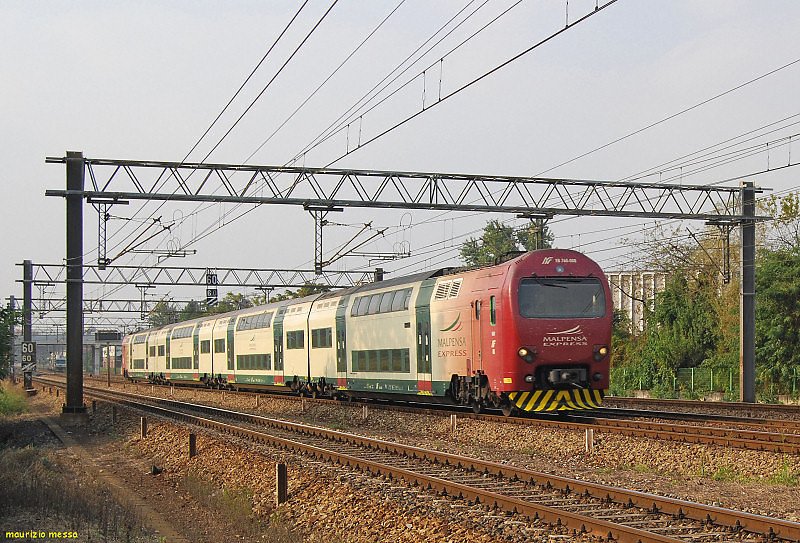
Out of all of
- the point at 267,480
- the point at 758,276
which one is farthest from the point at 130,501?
the point at 758,276

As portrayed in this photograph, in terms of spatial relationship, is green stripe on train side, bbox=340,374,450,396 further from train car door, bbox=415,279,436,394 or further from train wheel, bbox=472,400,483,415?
train wheel, bbox=472,400,483,415

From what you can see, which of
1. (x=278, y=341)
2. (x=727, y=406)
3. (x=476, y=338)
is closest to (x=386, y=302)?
(x=476, y=338)

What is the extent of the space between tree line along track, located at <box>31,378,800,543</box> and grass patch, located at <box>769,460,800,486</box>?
11.6 ft

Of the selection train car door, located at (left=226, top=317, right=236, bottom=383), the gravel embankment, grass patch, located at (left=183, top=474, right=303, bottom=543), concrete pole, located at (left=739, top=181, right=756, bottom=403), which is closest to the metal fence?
concrete pole, located at (left=739, top=181, right=756, bottom=403)

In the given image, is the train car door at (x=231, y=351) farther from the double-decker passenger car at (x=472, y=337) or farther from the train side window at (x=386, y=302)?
the train side window at (x=386, y=302)

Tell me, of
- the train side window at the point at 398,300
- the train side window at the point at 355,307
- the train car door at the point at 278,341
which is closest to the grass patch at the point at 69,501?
the train side window at the point at 398,300

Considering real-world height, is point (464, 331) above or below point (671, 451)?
above

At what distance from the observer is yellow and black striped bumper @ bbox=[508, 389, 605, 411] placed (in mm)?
21312

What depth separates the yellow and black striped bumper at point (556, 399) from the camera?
2131cm

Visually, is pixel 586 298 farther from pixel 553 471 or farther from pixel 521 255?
pixel 553 471

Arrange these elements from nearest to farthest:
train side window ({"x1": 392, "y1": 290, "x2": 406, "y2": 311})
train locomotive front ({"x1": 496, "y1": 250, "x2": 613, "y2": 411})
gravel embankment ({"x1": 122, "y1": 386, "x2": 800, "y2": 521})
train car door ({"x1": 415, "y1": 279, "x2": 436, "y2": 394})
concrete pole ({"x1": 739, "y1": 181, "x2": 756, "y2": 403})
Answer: gravel embankment ({"x1": 122, "y1": 386, "x2": 800, "y2": 521}) → train locomotive front ({"x1": 496, "y1": 250, "x2": 613, "y2": 411}) → train car door ({"x1": 415, "y1": 279, "x2": 436, "y2": 394}) → train side window ({"x1": 392, "y1": 290, "x2": 406, "y2": 311}) → concrete pole ({"x1": 739, "y1": 181, "x2": 756, "y2": 403})

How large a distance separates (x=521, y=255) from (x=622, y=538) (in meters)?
12.5

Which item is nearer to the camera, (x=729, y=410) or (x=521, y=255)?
(x=521, y=255)

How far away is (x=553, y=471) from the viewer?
1498cm
